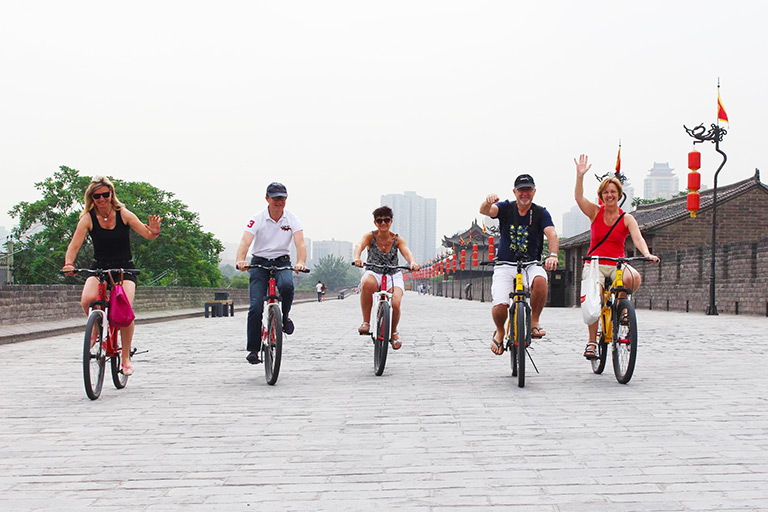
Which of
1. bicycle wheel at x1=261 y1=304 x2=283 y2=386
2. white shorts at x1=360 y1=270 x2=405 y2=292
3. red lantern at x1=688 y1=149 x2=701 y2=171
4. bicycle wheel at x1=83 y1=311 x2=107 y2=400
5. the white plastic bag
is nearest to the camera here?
bicycle wheel at x1=83 y1=311 x2=107 y2=400

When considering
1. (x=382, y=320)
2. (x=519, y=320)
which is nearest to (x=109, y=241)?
(x=382, y=320)

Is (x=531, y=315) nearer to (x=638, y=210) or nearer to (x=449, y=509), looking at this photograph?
(x=449, y=509)

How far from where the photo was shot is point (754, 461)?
3820mm

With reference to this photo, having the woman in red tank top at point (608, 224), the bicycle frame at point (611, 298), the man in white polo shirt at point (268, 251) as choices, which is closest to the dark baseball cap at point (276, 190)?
the man in white polo shirt at point (268, 251)

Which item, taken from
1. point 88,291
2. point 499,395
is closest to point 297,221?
point 88,291

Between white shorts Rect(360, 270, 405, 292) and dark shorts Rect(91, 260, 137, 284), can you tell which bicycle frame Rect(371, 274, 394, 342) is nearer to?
white shorts Rect(360, 270, 405, 292)

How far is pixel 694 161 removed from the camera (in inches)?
999

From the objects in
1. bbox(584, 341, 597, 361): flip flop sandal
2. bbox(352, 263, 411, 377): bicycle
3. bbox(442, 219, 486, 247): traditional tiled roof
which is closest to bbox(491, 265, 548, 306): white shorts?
bbox(584, 341, 597, 361): flip flop sandal

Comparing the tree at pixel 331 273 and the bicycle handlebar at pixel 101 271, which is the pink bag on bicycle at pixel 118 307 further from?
the tree at pixel 331 273

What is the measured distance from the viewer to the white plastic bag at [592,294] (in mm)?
6805

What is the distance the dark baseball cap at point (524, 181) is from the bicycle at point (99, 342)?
339cm

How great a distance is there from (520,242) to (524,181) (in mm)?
546

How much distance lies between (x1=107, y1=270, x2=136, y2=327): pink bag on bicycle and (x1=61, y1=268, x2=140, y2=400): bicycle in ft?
0.13

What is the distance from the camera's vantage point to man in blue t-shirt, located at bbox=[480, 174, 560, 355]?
6.95 metres
